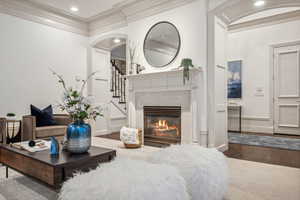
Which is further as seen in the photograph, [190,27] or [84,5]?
[84,5]

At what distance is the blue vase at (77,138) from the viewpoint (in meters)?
2.08

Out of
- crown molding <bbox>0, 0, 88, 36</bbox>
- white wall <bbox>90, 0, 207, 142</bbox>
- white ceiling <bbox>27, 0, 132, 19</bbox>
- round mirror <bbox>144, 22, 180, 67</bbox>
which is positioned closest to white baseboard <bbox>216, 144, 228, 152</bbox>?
white wall <bbox>90, 0, 207, 142</bbox>

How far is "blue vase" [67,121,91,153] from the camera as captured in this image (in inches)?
81.9

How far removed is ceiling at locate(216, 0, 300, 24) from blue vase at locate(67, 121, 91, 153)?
301cm

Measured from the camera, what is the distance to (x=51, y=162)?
173 centimetres

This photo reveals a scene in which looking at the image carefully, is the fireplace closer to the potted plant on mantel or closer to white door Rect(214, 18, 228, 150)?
white door Rect(214, 18, 228, 150)

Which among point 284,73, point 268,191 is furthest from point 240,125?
point 268,191

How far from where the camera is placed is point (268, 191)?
2.01m

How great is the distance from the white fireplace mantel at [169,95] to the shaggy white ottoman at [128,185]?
244 centimetres

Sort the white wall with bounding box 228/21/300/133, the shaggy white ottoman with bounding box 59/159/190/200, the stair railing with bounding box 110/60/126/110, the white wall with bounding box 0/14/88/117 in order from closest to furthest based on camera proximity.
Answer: the shaggy white ottoman with bounding box 59/159/190/200, the white wall with bounding box 0/14/88/117, the white wall with bounding box 228/21/300/133, the stair railing with bounding box 110/60/126/110

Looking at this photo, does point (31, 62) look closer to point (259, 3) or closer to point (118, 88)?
point (118, 88)

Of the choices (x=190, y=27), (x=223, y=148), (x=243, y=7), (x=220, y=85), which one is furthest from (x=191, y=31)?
(x=223, y=148)

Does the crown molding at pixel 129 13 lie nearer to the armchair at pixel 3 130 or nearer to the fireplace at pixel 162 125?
the fireplace at pixel 162 125

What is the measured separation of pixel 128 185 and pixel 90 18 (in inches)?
207
